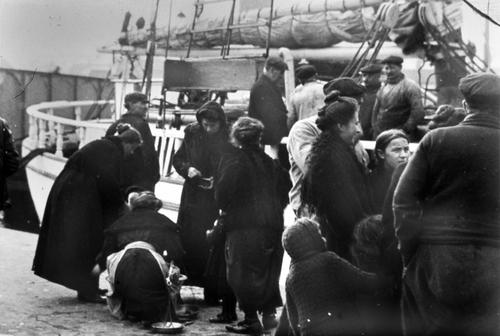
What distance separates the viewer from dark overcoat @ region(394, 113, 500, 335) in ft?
12.9

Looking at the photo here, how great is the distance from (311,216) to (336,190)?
30 cm

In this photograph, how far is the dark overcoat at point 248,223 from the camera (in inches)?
247

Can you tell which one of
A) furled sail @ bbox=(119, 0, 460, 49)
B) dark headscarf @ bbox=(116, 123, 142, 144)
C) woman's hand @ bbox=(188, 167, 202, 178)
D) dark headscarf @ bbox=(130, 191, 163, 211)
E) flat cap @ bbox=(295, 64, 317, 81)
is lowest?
dark headscarf @ bbox=(130, 191, 163, 211)

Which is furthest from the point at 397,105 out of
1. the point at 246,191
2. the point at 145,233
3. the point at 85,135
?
the point at 85,135

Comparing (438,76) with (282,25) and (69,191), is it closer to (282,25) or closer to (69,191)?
(282,25)

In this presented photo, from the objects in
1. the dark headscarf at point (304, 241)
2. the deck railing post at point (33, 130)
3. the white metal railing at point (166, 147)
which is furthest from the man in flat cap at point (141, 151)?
the deck railing post at point (33, 130)

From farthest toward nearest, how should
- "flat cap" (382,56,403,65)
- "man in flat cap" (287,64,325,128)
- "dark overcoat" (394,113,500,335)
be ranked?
"flat cap" (382,56,403,65), "man in flat cap" (287,64,325,128), "dark overcoat" (394,113,500,335)

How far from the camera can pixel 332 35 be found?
39.8 feet

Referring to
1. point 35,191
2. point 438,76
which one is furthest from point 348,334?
point 35,191

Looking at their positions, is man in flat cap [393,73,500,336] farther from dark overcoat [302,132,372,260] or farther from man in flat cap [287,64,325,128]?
man in flat cap [287,64,325,128]

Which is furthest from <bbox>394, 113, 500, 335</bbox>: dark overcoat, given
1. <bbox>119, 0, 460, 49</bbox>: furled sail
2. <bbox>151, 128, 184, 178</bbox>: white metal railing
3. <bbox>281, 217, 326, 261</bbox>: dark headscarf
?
<bbox>119, 0, 460, 49</bbox>: furled sail

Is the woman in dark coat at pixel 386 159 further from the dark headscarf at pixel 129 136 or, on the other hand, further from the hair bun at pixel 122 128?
the hair bun at pixel 122 128

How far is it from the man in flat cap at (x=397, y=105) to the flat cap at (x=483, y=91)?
4243mm

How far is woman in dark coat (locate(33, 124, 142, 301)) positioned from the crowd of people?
0.04ft
